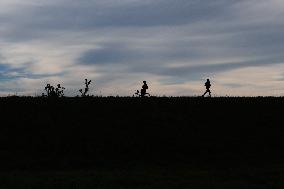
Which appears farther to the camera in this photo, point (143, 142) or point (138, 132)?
point (138, 132)

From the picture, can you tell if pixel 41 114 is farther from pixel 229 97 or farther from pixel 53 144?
pixel 229 97

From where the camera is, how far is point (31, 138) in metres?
30.8

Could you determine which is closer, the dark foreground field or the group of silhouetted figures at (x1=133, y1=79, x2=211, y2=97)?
the dark foreground field

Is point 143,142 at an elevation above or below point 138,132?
below

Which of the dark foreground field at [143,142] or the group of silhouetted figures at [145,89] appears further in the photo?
the group of silhouetted figures at [145,89]

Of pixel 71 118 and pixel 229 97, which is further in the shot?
pixel 229 97

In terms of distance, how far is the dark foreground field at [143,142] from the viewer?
2216 cm

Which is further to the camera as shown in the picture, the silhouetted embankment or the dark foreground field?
the silhouetted embankment

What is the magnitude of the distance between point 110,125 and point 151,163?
16.8 feet

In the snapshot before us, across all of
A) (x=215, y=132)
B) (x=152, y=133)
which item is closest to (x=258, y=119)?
(x=215, y=132)

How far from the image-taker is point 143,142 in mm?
30484

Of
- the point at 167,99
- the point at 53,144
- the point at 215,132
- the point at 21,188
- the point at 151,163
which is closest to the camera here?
the point at 21,188

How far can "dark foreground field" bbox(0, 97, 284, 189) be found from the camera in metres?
22.2

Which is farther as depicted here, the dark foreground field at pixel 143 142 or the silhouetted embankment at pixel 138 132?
the silhouetted embankment at pixel 138 132
